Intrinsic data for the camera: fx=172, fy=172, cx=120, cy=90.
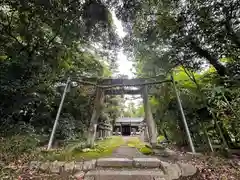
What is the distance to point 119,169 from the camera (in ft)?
12.0

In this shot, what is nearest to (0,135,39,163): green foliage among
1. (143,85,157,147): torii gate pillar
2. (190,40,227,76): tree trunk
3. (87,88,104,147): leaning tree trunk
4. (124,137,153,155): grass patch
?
(87,88,104,147): leaning tree trunk

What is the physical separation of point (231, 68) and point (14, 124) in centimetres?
799

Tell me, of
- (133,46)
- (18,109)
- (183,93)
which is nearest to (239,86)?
(183,93)

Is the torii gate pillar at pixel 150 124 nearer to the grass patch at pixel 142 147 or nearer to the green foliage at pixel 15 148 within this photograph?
the grass patch at pixel 142 147

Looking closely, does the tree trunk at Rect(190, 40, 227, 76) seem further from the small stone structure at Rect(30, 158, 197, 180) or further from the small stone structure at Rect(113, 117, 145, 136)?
the small stone structure at Rect(113, 117, 145, 136)

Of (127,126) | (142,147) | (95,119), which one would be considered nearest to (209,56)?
(142,147)

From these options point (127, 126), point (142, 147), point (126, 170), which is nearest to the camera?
point (126, 170)

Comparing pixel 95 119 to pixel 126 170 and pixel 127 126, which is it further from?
pixel 127 126

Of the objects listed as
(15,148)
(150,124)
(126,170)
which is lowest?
(126,170)

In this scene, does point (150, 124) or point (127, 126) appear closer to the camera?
point (150, 124)

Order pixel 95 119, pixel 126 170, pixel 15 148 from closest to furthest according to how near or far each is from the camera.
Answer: pixel 126 170
pixel 15 148
pixel 95 119

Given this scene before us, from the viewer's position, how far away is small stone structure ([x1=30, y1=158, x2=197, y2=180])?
333 centimetres

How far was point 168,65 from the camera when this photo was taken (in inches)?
292

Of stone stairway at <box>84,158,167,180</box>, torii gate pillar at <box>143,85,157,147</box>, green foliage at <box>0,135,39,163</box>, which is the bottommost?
stone stairway at <box>84,158,167,180</box>
